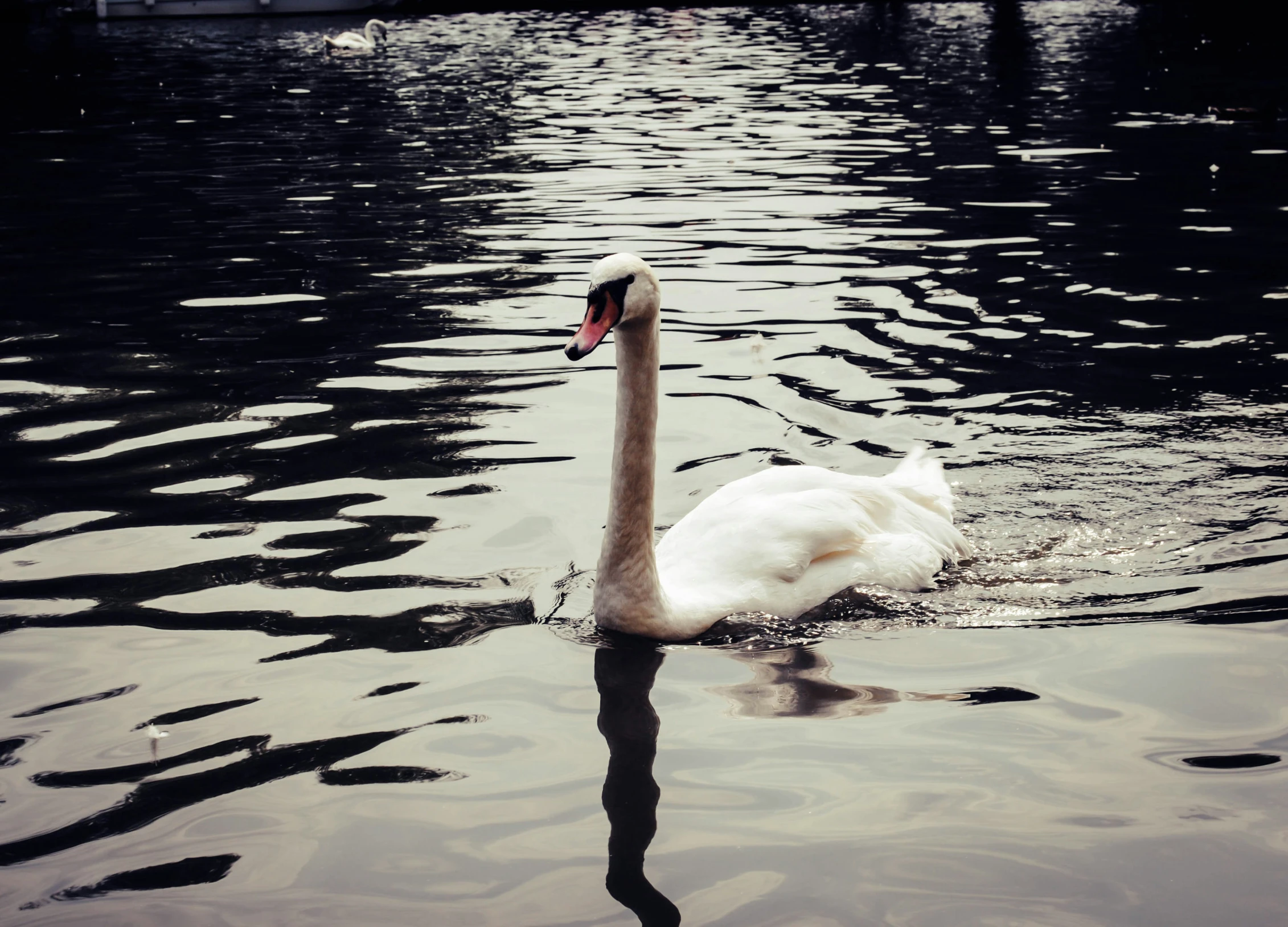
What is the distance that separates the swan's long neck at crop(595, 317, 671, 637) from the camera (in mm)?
5172

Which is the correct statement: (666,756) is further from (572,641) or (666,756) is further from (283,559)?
(283,559)

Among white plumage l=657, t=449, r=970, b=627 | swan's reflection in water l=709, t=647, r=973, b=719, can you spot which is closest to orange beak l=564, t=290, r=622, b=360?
white plumage l=657, t=449, r=970, b=627

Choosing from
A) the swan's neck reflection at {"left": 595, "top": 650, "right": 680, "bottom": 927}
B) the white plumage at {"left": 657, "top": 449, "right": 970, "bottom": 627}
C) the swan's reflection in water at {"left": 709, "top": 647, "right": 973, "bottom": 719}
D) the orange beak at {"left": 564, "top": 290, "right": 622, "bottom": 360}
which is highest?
the orange beak at {"left": 564, "top": 290, "right": 622, "bottom": 360}

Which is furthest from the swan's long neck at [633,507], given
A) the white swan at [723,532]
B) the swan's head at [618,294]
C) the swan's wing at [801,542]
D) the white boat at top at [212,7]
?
the white boat at top at [212,7]

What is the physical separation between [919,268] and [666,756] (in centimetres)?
806

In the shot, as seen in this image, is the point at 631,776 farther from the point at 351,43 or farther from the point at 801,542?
the point at 351,43

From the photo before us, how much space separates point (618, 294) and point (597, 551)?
1737mm

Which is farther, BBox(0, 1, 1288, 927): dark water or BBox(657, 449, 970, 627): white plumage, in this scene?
BBox(657, 449, 970, 627): white plumage

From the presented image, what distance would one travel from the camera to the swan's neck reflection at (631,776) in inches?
146

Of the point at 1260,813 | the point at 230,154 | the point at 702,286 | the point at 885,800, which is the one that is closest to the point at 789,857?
the point at 885,800

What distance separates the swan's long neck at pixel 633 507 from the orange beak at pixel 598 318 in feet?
0.57

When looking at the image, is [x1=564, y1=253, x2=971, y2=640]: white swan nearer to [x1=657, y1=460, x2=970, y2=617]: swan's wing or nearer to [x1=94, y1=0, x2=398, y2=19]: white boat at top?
[x1=657, y1=460, x2=970, y2=617]: swan's wing

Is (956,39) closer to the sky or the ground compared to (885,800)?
closer to the sky

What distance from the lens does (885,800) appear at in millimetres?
4137
